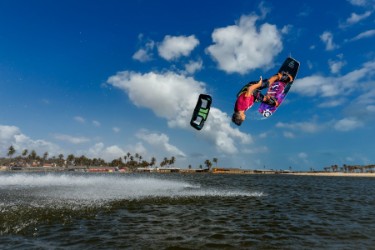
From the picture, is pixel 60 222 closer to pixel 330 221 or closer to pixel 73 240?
pixel 73 240

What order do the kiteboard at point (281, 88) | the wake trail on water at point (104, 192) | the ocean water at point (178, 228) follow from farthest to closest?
the kiteboard at point (281, 88), the wake trail on water at point (104, 192), the ocean water at point (178, 228)

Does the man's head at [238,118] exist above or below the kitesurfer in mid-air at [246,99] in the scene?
below

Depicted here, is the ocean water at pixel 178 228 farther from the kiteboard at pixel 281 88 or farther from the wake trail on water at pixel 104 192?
the kiteboard at pixel 281 88

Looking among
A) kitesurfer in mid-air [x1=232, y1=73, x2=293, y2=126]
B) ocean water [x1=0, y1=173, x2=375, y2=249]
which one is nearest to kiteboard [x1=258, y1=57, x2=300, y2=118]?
kitesurfer in mid-air [x1=232, y1=73, x2=293, y2=126]

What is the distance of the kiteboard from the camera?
1153 inches

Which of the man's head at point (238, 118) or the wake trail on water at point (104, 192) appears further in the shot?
the wake trail on water at point (104, 192)

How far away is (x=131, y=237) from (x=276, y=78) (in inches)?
850

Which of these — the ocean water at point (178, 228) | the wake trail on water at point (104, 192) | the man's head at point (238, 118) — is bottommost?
the ocean water at point (178, 228)

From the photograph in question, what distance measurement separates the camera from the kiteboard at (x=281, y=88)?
1153 inches

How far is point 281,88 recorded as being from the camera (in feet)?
99.2

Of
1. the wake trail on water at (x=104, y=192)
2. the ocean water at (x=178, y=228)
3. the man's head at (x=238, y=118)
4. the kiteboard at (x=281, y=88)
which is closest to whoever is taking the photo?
the ocean water at (x=178, y=228)

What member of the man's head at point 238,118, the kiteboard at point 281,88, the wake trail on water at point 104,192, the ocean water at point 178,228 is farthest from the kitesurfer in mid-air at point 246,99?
the wake trail on water at point 104,192

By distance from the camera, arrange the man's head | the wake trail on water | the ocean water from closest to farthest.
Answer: the ocean water < the man's head < the wake trail on water

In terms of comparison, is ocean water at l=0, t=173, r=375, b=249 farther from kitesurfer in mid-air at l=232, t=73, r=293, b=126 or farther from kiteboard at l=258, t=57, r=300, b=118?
kiteboard at l=258, t=57, r=300, b=118
